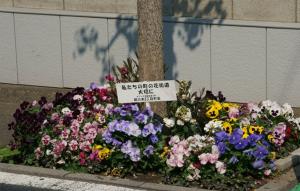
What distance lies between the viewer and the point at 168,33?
11992mm

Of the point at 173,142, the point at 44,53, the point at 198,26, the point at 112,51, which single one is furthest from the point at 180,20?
the point at 173,142

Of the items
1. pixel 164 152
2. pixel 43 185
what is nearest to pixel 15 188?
pixel 43 185

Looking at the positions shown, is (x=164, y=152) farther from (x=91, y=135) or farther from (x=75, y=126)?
(x=75, y=126)

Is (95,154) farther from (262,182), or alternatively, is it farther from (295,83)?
(295,83)

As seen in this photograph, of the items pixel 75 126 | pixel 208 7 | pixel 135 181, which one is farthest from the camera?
pixel 208 7

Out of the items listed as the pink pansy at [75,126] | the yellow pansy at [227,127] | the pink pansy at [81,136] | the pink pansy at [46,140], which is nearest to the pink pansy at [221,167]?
the yellow pansy at [227,127]

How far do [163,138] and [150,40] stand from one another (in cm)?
106

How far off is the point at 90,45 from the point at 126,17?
74cm

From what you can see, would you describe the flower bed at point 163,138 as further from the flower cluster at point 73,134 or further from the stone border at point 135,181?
the stone border at point 135,181

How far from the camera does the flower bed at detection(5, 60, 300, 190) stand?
27.3ft

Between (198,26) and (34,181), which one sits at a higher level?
(198,26)

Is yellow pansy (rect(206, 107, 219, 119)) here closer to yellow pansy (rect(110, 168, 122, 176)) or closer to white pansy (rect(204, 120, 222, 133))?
white pansy (rect(204, 120, 222, 133))

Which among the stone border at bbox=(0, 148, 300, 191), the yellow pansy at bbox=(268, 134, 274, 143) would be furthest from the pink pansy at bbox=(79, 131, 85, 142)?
the yellow pansy at bbox=(268, 134, 274, 143)

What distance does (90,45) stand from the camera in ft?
41.8
